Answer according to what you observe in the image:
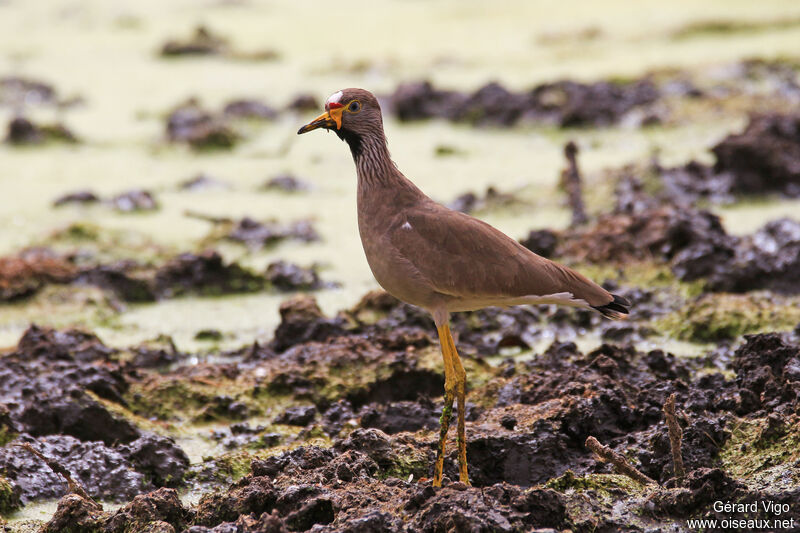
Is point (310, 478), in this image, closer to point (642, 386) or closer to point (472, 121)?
point (642, 386)

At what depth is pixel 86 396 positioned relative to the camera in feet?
12.5

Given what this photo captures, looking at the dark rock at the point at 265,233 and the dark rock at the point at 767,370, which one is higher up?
the dark rock at the point at 265,233

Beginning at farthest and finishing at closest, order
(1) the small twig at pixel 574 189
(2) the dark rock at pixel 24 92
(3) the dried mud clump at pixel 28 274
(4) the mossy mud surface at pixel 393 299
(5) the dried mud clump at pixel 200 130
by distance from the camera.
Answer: (2) the dark rock at pixel 24 92 → (5) the dried mud clump at pixel 200 130 → (1) the small twig at pixel 574 189 → (3) the dried mud clump at pixel 28 274 → (4) the mossy mud surface at pixel 393 299

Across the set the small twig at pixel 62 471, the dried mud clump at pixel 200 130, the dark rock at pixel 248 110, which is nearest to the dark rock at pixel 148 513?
the small twig at pixel 62 471

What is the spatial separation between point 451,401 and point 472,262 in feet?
1.43

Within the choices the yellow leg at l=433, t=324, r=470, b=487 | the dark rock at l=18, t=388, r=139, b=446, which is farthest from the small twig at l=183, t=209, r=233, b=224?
the yellow leg at l=433, t=324, r=470, b=487

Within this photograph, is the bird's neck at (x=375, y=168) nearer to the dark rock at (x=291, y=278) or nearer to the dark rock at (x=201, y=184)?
the dark rock at (x=291, y=278)

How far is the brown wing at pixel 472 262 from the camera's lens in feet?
10.4

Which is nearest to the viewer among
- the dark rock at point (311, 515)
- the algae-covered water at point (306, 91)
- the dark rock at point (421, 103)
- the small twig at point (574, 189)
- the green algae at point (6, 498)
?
the dark rock at point (311, 515)

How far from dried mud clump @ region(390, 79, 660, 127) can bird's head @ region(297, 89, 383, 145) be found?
4.59m

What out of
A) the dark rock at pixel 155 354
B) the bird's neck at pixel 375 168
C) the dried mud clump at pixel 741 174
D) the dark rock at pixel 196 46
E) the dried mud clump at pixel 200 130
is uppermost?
the dark rock at pixel 196 46

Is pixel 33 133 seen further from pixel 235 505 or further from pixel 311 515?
pixel 311 515

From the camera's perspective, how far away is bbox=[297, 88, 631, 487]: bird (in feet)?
10.4

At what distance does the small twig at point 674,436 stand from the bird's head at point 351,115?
4.37 ft
